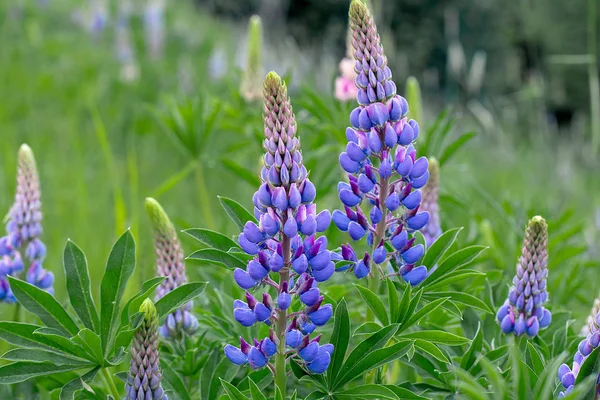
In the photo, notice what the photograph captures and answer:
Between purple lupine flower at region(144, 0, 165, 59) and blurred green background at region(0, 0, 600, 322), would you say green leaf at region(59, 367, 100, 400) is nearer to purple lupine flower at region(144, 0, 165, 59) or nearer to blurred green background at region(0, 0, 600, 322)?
blurred green background at region(0, 0, 600, 322)

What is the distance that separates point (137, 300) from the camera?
4.23 ft

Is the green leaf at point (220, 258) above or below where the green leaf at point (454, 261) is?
above

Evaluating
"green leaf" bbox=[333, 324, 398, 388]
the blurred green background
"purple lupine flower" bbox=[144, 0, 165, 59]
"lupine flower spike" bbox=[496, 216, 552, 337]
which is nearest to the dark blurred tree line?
the blurred green background

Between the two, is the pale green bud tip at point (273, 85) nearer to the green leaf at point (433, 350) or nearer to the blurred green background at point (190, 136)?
the green leaf at point (433, 350)

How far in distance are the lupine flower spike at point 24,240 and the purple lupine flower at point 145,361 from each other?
67 cm

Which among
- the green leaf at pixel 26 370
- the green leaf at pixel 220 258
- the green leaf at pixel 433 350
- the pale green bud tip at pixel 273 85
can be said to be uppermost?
the pale green bud tip at pixel 273 85

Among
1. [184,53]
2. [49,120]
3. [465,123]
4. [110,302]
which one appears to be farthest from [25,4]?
[110,302]

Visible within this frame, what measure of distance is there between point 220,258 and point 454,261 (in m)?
0.45

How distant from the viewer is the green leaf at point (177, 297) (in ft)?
4.45

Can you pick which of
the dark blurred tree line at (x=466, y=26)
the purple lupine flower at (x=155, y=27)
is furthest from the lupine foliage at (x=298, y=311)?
the dark blurred tree line at (x=466, y=26)

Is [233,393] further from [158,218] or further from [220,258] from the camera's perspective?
[158,218]

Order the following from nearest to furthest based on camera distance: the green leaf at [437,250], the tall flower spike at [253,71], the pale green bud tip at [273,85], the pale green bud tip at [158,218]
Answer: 1. the pale green bud tip at [273,85]
2. the green leaf at [437,250]
3. the pale green bud tip at [158,218]
4. the tall flower spike at [253,71]

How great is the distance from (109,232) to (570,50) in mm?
15087

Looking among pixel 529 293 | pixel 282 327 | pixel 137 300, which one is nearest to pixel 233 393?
pixel 282 327
